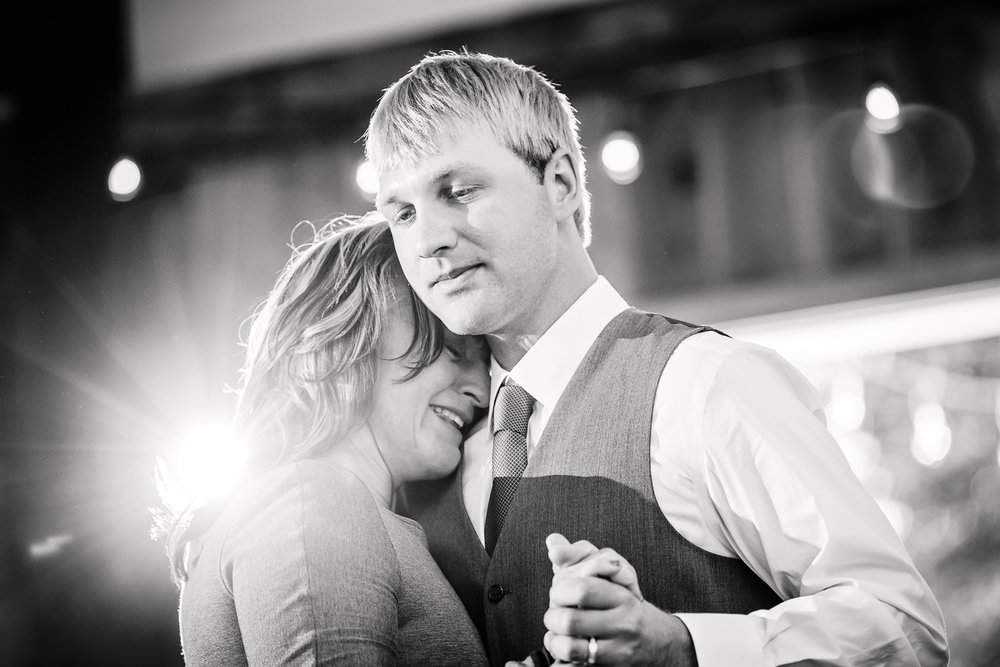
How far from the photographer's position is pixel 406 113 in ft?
5.29

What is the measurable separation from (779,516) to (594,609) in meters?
0.32

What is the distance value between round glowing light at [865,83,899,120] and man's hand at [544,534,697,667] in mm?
2711

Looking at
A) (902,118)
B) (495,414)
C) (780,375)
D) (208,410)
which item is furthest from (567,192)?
(902,118)

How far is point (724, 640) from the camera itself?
1.17 meters

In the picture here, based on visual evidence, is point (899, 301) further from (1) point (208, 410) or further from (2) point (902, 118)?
(1) point (208, 410)

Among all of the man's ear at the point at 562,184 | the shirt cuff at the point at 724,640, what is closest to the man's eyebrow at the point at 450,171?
the man's ear at the point at 562,184

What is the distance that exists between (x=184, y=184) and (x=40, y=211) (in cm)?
72

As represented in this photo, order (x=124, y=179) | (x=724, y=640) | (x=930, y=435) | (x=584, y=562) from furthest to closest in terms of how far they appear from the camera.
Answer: (x=930, y=435), (x=124, y=179), (x=724, y=640), (x=584, y=562)

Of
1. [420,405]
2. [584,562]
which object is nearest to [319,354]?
[420,405]

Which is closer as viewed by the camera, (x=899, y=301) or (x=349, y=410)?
(x=349, y=410)

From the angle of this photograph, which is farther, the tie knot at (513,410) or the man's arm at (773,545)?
the tie knot at (513,410)

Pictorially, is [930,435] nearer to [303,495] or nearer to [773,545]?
[773,545]

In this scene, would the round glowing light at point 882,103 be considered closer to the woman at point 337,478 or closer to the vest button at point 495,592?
the woman at point 337,478

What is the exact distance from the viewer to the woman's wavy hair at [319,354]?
5.12 ft
